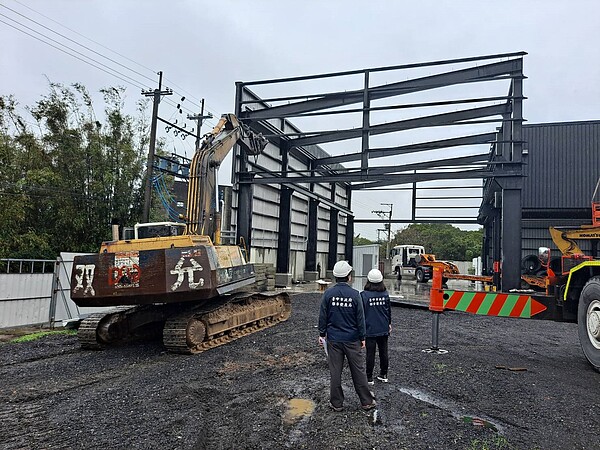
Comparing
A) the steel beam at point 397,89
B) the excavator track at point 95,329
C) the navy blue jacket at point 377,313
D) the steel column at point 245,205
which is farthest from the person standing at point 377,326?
the steel column at point 245,205

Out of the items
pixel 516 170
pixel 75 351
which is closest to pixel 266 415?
pixel 75 351

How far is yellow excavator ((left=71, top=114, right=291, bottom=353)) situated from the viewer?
784 cm

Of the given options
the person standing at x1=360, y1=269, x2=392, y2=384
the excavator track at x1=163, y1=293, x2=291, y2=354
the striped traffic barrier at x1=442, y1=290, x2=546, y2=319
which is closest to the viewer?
the person standing at x1=360, y1=269, x2=392, y2=384

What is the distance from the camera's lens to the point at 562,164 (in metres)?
19.9

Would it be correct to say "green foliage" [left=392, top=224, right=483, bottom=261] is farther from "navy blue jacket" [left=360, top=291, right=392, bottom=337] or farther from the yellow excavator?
"navy blue jacket" [left=360, top=291, right=392, bottom=337]

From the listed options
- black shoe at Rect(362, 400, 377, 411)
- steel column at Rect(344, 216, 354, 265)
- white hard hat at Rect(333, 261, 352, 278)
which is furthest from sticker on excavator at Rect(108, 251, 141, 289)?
steel column at Rect(344, 216, 354, 265)

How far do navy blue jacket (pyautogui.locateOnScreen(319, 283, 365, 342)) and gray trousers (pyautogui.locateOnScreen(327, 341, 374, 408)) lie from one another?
0.08 metres

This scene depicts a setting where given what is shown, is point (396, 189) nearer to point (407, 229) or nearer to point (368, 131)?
point (368, 131)

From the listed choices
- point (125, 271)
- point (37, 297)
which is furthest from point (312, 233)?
point (125, 271)

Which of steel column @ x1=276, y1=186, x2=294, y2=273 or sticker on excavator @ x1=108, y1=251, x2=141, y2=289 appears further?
steel column @ x1=276, y1=186, x2=294, y2=273

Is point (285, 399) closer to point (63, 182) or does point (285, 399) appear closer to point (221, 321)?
point (221, 321)

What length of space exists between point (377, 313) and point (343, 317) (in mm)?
1160

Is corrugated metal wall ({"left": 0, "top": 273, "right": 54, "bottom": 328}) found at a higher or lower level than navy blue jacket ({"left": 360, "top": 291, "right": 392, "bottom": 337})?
lower

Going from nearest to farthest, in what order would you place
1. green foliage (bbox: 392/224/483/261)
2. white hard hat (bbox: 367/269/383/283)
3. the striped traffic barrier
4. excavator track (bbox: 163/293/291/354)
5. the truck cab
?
white hard hat (bbox: 367/269/383/283), the striped traffic barrier, excavator track (bbox: 163/293/291/354), the truck cab, green foliage (bbox: 392/224/483/261)
